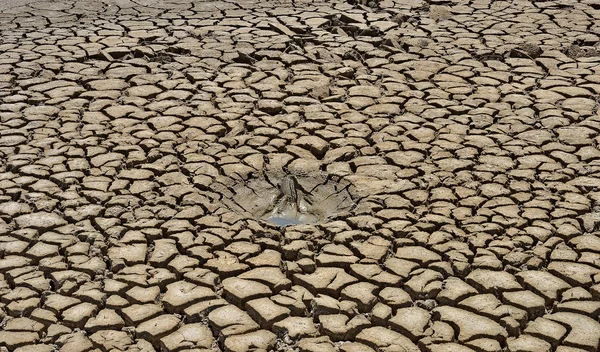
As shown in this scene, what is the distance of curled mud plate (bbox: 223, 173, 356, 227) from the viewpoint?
185 inches

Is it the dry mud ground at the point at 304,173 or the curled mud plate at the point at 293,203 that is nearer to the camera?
the dry mud ground at the point at 304,173

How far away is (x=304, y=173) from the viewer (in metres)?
5.02

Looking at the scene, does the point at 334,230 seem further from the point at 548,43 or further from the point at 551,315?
the point at 548,43

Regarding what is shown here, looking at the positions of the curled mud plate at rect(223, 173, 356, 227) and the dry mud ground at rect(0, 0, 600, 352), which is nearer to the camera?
the dry mud ground at rect(0, 0, 600, 352)

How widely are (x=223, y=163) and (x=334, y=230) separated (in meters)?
0.94

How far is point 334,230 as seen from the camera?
14.5 feet

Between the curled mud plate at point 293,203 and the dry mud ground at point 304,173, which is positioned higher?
the dry mud ground at point 304,173

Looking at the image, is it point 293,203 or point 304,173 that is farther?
point 304,173

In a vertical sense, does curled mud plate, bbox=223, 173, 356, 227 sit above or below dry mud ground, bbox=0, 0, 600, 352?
below

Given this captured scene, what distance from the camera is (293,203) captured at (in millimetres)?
4801

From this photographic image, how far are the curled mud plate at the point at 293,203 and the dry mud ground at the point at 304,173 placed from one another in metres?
0.06

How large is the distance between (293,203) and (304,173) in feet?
0.90

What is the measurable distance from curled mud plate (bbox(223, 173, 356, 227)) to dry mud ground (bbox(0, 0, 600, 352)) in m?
0.06

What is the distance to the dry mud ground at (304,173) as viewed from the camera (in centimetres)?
384
